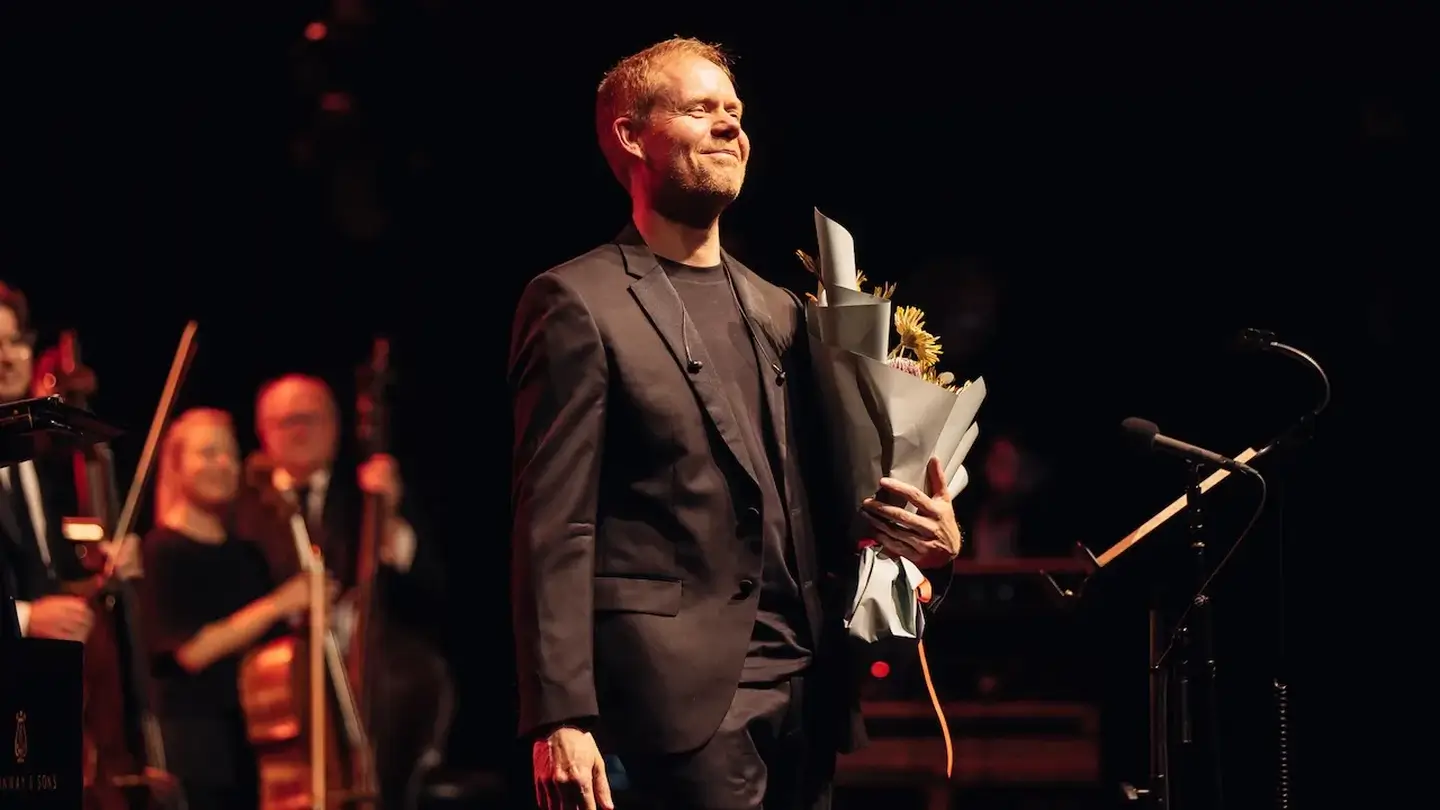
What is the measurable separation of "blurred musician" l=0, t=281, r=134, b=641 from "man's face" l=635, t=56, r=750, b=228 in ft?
8.40

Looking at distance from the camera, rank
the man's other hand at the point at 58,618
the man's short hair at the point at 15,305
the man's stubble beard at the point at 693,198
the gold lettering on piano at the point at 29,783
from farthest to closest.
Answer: the man's short hair at the point at 15,305
the man's other hand at the point at 58,618
the gold lettering on piano at the point at 29,783
the man's stubble beard at the point at 693,198

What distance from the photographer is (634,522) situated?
7.02 feet

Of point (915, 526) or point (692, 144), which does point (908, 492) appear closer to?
point (915, 526)

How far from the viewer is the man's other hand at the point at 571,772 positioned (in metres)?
1.99

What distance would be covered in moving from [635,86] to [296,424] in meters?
4.05

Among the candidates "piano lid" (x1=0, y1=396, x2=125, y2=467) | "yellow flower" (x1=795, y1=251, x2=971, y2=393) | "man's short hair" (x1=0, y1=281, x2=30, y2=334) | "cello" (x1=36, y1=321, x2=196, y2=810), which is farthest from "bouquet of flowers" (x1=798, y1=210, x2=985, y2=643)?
"cello" (x1=36, y1=321, x2=196, y2=810)

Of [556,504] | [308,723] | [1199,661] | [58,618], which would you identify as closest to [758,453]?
[556,504]

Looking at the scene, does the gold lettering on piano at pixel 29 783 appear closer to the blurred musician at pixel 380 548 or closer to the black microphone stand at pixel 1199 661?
the black microphone stand at pixel 1199 661

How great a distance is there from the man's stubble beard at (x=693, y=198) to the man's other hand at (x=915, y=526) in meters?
0.46

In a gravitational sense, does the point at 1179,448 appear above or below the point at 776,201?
below

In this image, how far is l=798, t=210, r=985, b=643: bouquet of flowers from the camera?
2.18 m

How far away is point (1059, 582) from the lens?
4.64 meters

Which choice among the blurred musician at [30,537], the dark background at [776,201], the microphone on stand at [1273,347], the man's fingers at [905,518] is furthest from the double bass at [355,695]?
the man's fingers at [905,518]

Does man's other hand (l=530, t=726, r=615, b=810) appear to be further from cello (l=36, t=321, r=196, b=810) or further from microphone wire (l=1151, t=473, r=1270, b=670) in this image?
cello (l=36, t=321, r=196, b=810)
